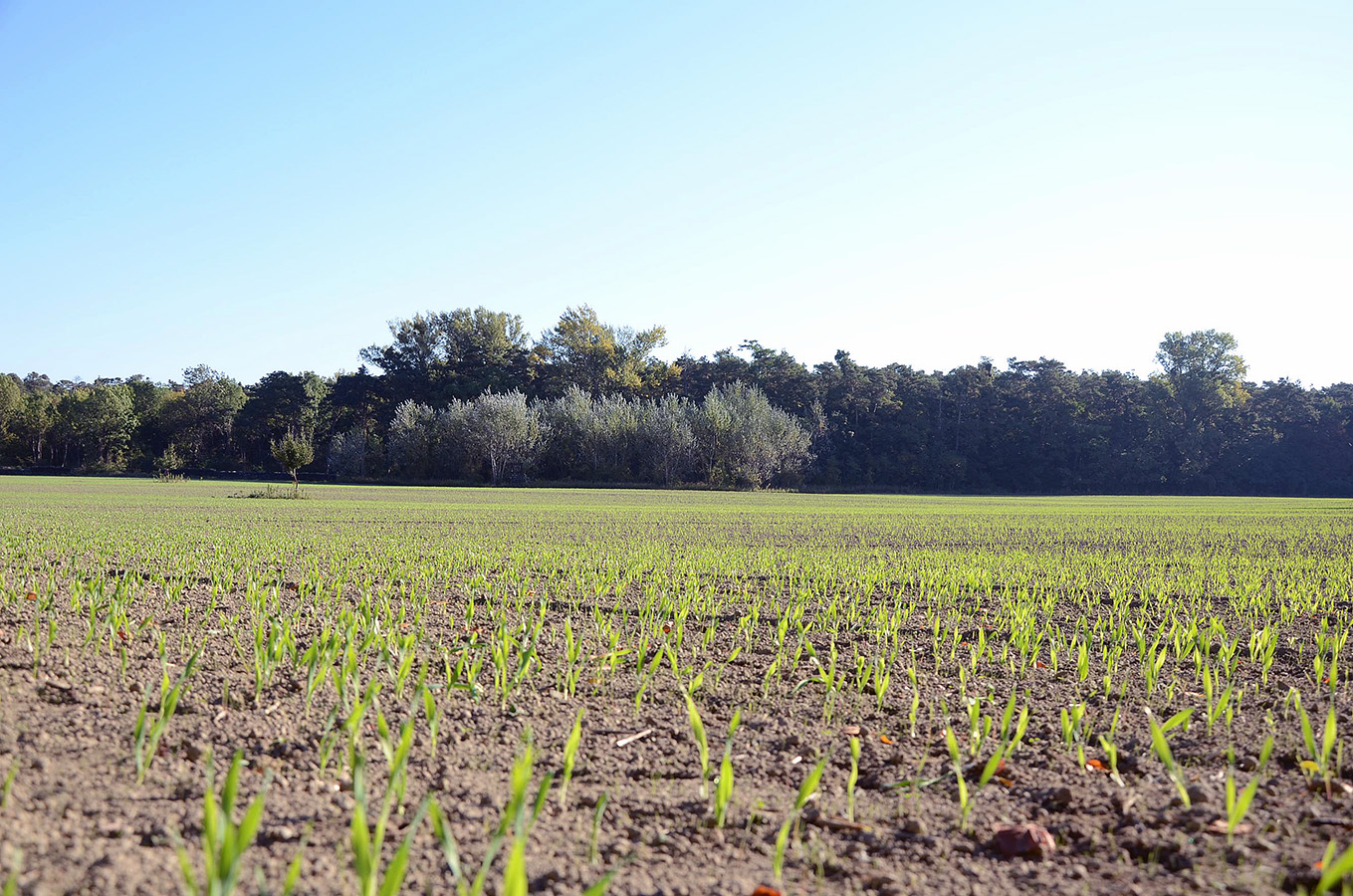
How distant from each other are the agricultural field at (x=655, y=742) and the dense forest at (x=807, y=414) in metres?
55.9

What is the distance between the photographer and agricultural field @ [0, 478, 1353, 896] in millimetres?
1931

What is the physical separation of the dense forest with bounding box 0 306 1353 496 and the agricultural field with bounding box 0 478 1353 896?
5588 cm

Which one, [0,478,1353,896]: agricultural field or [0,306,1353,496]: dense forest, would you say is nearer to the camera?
[0,478,1353,896]: agricultural field

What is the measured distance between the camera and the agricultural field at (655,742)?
193cm

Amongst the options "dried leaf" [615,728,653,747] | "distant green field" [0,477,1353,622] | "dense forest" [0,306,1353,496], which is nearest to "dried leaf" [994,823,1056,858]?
"dried leaf" [615,728,653,747]

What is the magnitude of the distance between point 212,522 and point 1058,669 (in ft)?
45.3

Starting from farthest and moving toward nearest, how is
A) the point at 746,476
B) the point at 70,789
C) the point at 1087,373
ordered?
the point at 1087,373 → the point at 746,476 → the point at 70,789

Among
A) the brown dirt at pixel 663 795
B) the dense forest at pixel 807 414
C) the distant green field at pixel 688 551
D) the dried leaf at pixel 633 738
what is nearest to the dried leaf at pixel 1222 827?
the brown dirt at pixel 663 795

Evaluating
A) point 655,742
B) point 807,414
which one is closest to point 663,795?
point 655,742

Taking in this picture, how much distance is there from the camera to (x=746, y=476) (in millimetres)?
58781

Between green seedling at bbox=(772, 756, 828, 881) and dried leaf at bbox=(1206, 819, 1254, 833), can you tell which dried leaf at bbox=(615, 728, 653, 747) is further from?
dried leaf at bbox=(1206, 819, 1254, 833)

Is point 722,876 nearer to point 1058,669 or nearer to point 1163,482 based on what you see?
point 1058,669

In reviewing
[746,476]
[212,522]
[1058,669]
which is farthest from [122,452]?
[1058,669]

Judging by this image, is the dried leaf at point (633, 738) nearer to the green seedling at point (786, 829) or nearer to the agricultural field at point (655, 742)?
the agricultural field at point (655, 742)
